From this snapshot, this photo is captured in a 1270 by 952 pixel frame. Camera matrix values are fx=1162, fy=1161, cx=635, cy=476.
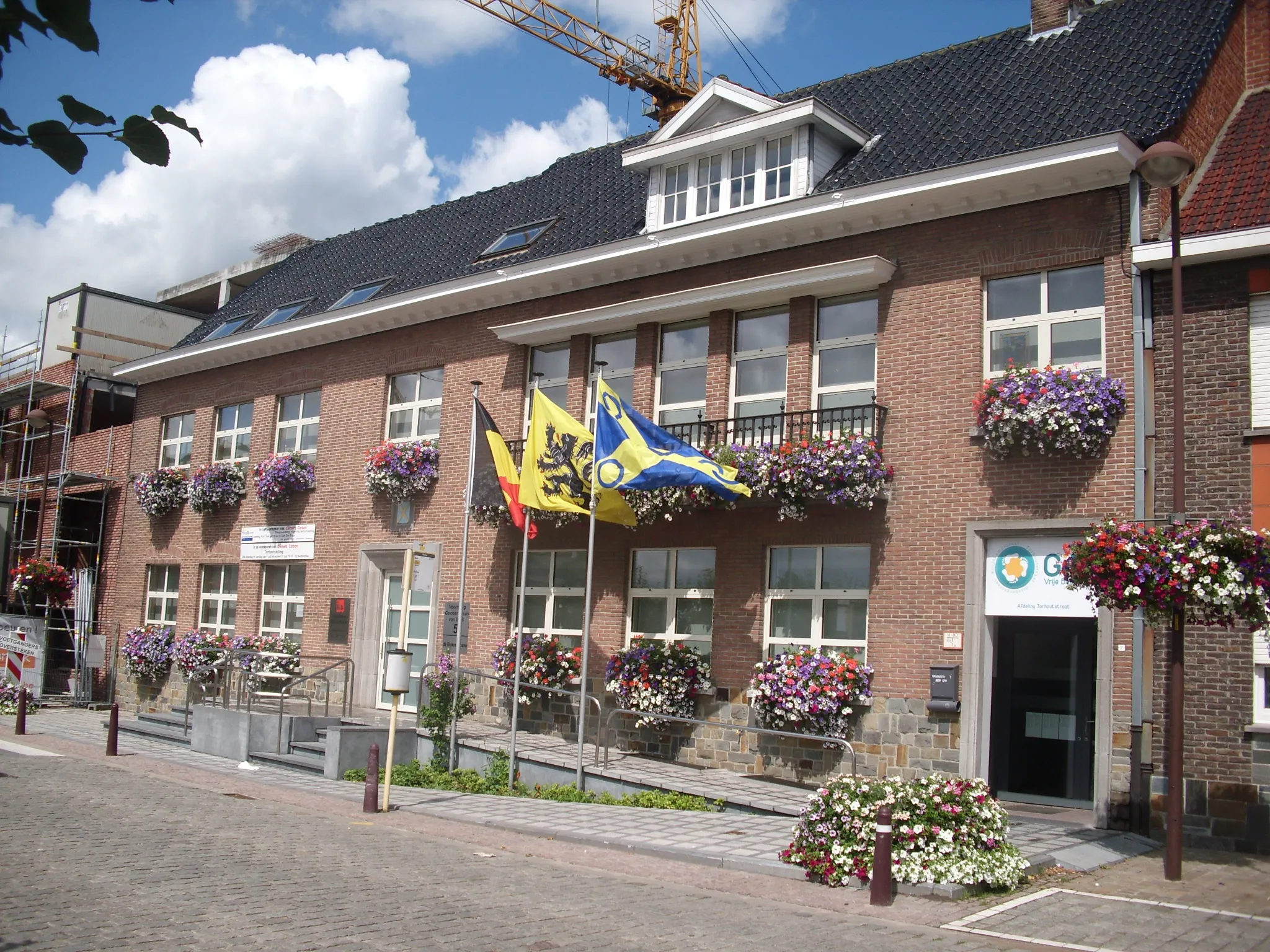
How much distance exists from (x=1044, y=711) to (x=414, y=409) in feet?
38.5

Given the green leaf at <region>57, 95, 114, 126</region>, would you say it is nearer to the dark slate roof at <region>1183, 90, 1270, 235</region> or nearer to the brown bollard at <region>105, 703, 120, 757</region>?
the dark slate roof at <region>1183, 90, 1270, 235</region>

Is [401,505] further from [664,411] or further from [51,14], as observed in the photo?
[51,14]

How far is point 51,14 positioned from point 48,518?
1107 inches

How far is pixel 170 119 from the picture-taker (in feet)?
10.3

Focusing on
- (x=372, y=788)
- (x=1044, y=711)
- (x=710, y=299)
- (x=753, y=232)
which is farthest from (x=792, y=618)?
(x=372, y=788)

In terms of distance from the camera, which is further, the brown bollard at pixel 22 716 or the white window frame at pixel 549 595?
the brown bollard at pixel 22 716

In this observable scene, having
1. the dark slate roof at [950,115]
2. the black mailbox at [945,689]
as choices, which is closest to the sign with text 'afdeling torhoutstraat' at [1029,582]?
the black mailbox at [945,689]

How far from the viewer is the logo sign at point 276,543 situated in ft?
72.1

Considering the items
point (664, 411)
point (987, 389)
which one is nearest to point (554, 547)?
point (664, 411)

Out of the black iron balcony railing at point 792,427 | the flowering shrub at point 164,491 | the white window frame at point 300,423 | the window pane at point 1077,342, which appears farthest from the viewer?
the flowering shrub at point 164,491

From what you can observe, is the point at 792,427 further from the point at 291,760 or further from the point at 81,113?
the point at 81,113

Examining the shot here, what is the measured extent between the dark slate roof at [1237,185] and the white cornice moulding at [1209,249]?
0.13 metres

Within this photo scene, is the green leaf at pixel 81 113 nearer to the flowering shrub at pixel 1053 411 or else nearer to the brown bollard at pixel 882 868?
the brown bollard at pixel 882 868

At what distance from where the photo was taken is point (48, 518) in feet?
91.7
